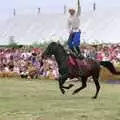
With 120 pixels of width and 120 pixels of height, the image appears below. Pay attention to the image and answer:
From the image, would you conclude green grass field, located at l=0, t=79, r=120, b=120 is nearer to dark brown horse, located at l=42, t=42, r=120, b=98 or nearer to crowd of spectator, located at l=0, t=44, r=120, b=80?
dark brown horse, located at l=42, t=42, r=120, b=98

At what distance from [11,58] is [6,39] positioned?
1956 cm

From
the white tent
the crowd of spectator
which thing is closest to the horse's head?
the crowd of spectator

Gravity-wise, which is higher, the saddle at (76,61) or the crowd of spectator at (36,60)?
the saddle at (76,61)

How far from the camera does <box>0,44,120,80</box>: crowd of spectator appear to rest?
2983 cm

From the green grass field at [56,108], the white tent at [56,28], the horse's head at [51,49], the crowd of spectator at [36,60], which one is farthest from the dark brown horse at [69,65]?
the white tent at [56,28]

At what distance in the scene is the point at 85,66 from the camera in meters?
18.2

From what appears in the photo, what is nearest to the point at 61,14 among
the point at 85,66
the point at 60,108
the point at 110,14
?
the point at 110,14

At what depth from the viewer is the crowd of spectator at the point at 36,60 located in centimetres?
2983

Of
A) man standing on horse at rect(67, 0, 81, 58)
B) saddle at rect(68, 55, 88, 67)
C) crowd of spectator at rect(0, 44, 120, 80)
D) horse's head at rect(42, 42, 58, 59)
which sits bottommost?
crowd of spectator at rect(0, 44, 120, 80)

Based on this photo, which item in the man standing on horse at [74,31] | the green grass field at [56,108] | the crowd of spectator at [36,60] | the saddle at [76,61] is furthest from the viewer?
the crowd of spectator at [36,60]

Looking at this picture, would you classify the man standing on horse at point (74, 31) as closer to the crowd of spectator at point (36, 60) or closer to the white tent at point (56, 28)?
the crowd of spectator at point (36, 60)

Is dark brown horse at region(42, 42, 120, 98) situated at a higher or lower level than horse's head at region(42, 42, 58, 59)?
lower

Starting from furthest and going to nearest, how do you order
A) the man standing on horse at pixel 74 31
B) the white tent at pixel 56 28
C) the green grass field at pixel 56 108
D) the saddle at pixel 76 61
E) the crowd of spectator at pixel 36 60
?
the white tent at pixel 56 28
the crowd of spectator at pixel 36 60
the man standing on horse at pixel 74 31
the saddle at pixel 76 61
the green grass field at pixel 56 108

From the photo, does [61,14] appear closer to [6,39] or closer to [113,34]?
[6,39]
